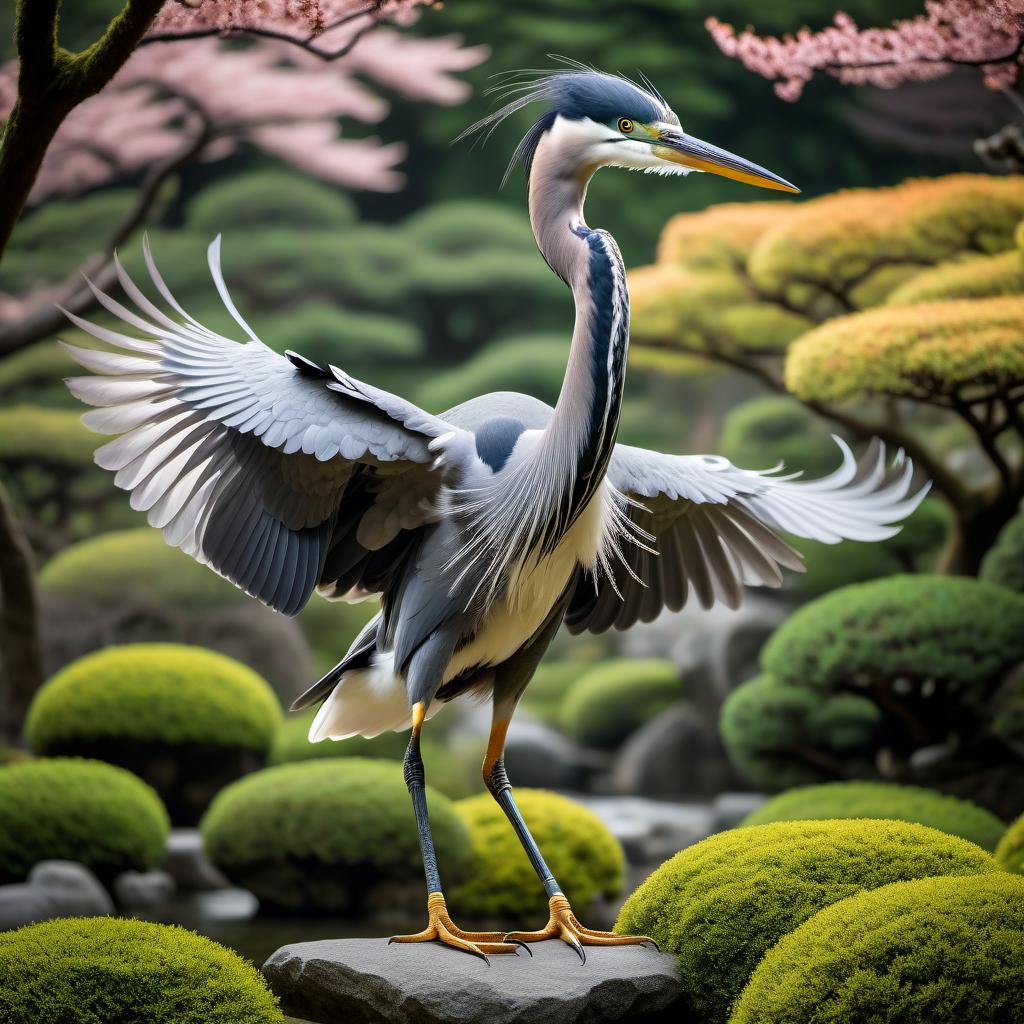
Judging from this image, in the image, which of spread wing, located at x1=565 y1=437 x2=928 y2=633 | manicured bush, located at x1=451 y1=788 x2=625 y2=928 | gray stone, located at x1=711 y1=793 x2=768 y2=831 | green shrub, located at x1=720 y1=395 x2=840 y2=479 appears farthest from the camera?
green shrub, located at x1=720 y1=395 x2=840 y2=479

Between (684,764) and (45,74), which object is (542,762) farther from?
(45,74)

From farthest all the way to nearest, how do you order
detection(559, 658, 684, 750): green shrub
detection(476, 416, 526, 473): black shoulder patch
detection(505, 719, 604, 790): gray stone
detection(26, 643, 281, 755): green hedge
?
detection(559, 658, 684, 750): green shrub, detection(505, 719, 604, 790): gray stone, detection(26, 643, 281, 755): green hedge, detection(476, 416, 526, 473): black shoulder patch

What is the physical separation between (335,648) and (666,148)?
7.12m

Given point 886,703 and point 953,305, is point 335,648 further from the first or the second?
point 953,305

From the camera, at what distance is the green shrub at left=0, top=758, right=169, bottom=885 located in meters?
5.47

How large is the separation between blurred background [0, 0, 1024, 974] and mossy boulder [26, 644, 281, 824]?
0.02 m

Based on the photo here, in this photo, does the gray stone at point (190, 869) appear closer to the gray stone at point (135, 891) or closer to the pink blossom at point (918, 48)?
the gray stone at point (135, 891)

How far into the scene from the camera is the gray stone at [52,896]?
493 cm

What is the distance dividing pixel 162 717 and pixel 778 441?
4.98 meters

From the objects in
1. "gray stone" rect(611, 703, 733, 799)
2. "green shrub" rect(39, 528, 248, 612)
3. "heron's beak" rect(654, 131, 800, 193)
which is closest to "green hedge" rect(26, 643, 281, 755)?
"green shrub" rect(39, 528, 248, 612)

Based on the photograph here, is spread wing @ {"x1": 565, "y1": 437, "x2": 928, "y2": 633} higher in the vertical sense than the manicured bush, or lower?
higher

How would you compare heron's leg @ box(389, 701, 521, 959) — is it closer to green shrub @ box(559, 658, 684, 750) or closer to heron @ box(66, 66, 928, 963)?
heron @ box(66, 66, 928, 963)

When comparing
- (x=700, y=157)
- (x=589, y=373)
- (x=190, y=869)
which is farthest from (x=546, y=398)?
(x=589, y=373)

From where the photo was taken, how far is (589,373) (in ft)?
9.80
